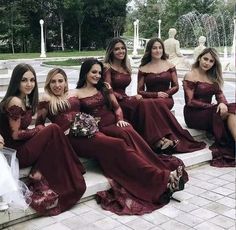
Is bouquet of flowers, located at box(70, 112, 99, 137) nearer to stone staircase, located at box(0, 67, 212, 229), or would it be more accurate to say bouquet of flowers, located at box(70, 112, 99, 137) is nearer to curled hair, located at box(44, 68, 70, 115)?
curled hair, located at box(44, 68, 70, 115)

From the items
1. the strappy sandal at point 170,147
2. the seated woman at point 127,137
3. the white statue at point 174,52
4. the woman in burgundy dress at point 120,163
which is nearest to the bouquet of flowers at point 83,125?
the woman in burgundy dress at point 120,163

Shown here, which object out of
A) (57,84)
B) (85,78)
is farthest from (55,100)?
(85,78)

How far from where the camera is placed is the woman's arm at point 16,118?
12.6 feet

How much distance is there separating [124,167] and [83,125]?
60 centimetres

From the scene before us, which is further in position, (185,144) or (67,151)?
(185,144)

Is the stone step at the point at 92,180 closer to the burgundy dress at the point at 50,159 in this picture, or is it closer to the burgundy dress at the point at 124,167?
the burgundy dress at the point at 124,167

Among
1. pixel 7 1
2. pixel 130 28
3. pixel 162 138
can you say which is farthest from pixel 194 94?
pixel 130 28

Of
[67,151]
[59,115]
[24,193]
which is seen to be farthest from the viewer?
[59,115]

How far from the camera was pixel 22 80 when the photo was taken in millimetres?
3980

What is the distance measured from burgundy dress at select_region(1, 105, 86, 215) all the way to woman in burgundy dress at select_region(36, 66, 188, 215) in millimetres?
337

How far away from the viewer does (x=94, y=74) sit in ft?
15.4

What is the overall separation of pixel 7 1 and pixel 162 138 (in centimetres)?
1978

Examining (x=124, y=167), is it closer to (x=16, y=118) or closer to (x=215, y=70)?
(x=16, y=118)

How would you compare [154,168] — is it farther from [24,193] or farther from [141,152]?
[24,193]
